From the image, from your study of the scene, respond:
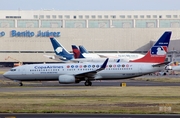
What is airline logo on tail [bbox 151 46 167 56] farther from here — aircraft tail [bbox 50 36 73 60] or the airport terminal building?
the airport terminal building

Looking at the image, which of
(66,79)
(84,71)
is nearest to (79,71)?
(84,71)

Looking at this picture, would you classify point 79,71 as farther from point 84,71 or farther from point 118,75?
point 118,75

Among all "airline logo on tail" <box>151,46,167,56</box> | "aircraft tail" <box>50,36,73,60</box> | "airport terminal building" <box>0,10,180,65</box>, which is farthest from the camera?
"airport terminal building" <box>0,10,180,65</box>

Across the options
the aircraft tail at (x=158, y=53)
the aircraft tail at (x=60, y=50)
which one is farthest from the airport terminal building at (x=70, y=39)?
the aircraft tail at (x=158, y=53)

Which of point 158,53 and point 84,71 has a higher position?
point 158,53

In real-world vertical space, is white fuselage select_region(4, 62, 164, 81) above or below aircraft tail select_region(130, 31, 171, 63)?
below

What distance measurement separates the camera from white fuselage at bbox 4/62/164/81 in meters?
57.8

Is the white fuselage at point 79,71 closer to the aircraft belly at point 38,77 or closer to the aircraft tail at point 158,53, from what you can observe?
the aircraft belly at point 38,77

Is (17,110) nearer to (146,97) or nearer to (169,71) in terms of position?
(146,97)

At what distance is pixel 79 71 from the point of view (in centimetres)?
5834

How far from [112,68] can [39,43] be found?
89.4m

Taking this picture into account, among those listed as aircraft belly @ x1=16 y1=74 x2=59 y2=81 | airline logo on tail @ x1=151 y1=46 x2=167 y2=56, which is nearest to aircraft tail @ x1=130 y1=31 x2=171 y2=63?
airline logo on tail @ x1=151 y1=46 x2=167 y2=56

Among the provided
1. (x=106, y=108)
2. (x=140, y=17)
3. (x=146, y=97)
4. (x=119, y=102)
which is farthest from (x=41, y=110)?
(x=140, y=17)

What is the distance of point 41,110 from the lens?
30.9 metres
